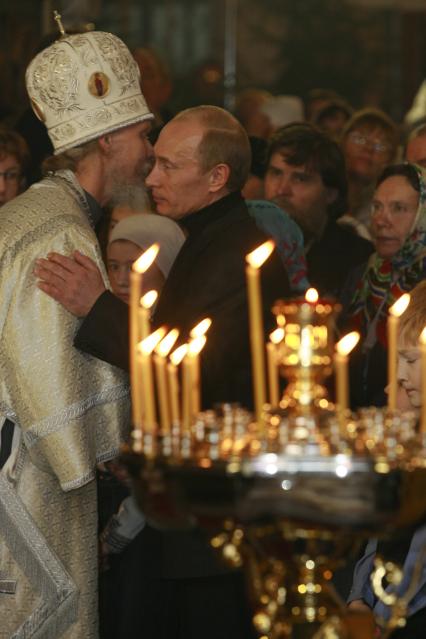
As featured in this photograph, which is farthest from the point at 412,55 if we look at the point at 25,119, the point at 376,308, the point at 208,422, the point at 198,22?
the point at 208,422

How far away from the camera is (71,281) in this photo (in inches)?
164

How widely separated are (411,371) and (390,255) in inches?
75.7

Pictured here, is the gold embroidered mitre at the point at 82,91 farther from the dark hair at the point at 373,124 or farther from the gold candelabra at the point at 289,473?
the dark hair at the point at 373,124

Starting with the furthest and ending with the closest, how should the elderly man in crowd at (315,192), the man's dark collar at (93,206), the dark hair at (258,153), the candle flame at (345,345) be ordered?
1. the dark hair at (258,153)
2. the elderly man in crowd at (315,192)
3. the man's dark collar at (93,206)
4. the candle flame at (345,345)

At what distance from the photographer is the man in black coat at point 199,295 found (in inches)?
165

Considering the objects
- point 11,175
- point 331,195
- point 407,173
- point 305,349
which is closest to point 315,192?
Answer: point 331,195

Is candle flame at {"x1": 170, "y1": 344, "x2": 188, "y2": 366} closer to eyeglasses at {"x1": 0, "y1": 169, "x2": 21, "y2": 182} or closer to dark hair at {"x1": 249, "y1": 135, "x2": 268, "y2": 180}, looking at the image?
eyeglasses at {"x1": 0, "y1": 169, "x2": 21, "y2": 182}

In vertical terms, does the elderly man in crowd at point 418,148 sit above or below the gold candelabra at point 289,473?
below

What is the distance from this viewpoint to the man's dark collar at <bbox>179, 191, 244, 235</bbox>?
4516 millimetres

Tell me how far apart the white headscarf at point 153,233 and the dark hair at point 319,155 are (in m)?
1.15

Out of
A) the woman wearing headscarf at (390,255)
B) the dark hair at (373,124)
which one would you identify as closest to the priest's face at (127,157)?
the woman wearing headscarf at (390,255)

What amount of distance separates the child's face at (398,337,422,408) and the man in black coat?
1.84 feet

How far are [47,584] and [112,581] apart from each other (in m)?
0.69

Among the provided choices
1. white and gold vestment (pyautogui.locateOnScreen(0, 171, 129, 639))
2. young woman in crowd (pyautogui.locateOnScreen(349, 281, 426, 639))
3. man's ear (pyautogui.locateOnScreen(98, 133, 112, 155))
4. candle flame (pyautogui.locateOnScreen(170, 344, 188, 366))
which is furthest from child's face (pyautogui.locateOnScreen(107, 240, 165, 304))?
candle flame (pyautogui.locateOnScreen(170, 344, 188, 366))
